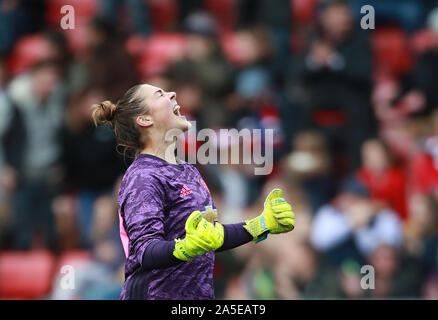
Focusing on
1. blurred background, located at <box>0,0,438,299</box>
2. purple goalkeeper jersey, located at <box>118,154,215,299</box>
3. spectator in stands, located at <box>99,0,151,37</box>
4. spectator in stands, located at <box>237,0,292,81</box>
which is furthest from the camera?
spectator in stands, located at <box>99,0,151,37</box>

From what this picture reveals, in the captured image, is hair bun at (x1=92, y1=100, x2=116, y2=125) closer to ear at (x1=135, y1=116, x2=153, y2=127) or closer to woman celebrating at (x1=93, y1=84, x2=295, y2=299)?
woman celebrating at (x1=93, y1=84, x2=295, y2=299)

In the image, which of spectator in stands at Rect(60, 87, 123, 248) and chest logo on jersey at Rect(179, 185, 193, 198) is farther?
spectator in stands at Rect(60, 87, 123, 248)

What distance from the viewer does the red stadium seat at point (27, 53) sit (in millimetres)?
7793

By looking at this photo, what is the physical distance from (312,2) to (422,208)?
87.4 inches

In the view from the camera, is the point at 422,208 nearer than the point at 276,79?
Yes

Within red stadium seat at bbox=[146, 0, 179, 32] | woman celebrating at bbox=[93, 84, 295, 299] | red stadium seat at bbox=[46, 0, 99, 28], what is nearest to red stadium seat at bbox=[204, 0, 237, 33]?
red stadium seat at bbox=[146, 0, 179, 32]

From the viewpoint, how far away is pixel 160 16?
8.18 meters

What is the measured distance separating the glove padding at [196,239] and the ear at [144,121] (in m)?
0.56

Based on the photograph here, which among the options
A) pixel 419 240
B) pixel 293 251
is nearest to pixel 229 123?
pixel 293 251

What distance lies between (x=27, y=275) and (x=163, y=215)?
3.91m

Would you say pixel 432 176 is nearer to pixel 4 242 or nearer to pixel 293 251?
pixel 293 251

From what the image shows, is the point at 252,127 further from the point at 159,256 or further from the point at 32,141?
the point at 159,256

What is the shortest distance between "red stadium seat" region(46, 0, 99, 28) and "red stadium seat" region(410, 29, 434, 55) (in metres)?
2.86

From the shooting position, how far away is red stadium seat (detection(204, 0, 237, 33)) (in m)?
8.15
